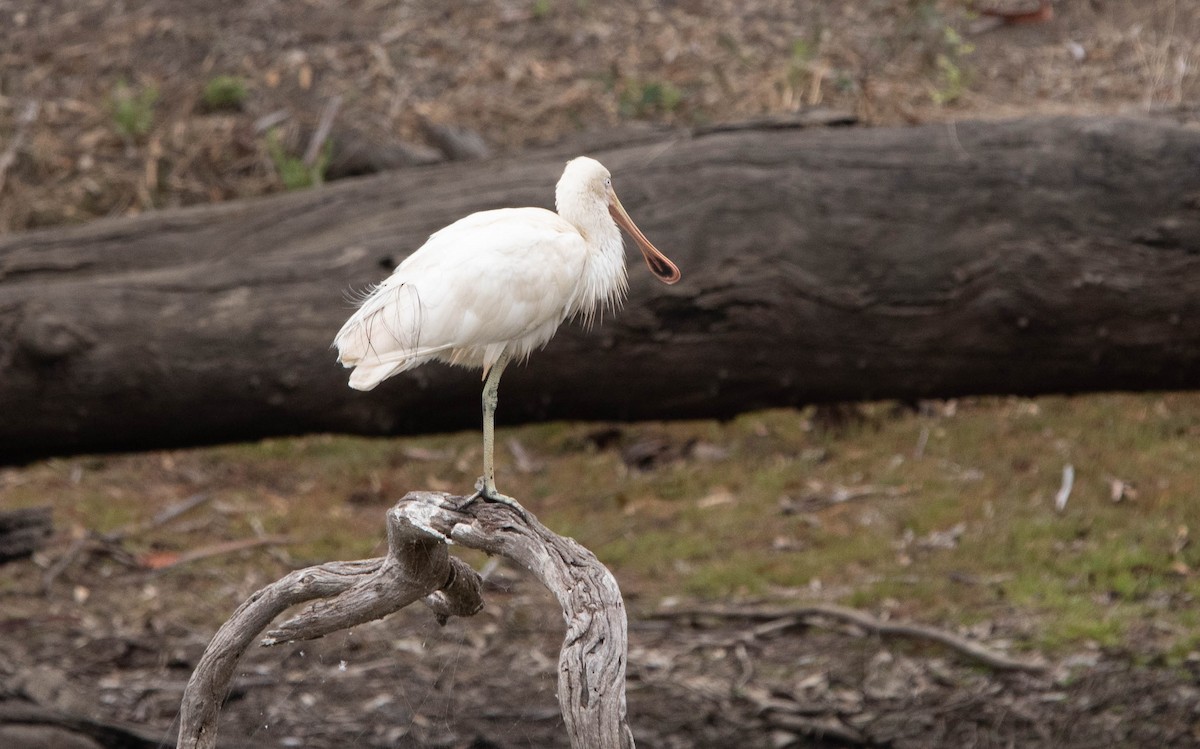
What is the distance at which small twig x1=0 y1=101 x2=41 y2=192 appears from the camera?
880 cm

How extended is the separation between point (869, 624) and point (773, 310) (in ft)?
4.83

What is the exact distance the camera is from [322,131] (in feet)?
29.2

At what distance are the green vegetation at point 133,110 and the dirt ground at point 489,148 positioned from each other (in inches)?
0.9

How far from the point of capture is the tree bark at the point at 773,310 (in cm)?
516

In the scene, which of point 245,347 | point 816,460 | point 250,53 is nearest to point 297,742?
point 245,347

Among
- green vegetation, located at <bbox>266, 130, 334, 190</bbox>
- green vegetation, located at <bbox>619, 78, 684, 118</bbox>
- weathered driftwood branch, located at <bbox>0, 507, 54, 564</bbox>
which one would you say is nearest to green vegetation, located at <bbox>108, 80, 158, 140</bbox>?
green vegetation, located at <bbox>266, 130, 334, 190</bbox>

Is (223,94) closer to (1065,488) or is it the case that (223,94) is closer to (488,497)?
(1065,488)

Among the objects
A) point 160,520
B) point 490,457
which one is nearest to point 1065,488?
point 490,457

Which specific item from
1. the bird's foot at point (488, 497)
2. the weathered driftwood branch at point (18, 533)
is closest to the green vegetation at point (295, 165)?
the weathered driftwood branch at point (18, 533)

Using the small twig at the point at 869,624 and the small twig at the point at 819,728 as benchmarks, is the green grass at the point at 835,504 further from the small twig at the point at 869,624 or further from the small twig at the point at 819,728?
the small twig at the point at 819,728

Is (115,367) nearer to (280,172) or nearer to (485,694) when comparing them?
(485,694)

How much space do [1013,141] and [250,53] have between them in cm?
613

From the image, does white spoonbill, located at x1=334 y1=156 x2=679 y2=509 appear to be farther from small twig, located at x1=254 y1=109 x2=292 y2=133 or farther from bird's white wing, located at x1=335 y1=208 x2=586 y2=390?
small twig, located at x1=254 y1=109 x2=292 y2=133

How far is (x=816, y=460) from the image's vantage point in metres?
7.44
